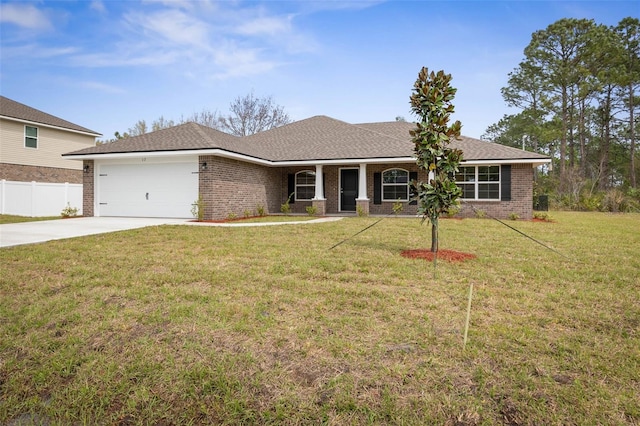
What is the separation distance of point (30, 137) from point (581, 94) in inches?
1510

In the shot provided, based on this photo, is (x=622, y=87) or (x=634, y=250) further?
(x=622, y=87)

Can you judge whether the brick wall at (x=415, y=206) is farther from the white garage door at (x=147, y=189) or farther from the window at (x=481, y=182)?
the white garage door at (x=147, y=189)

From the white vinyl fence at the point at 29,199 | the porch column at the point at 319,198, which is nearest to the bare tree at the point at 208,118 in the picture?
the white vinyl fence at the point at 29,199

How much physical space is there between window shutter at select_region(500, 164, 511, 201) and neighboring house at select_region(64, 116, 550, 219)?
39 mm

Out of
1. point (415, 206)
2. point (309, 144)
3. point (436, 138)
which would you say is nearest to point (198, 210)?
point (309, 144)

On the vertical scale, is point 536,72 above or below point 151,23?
above

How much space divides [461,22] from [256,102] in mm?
28148

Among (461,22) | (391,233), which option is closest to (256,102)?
(461,22)

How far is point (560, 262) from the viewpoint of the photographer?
21.2ft

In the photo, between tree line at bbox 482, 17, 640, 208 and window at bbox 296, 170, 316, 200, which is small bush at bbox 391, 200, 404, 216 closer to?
window at bbox 296, 170, 316, 200

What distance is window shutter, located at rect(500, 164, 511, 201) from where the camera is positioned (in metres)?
15.8

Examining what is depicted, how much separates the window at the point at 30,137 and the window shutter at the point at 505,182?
25.1m

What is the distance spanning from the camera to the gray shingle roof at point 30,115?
1980cm

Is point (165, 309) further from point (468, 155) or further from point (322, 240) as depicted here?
point (468, 155)
